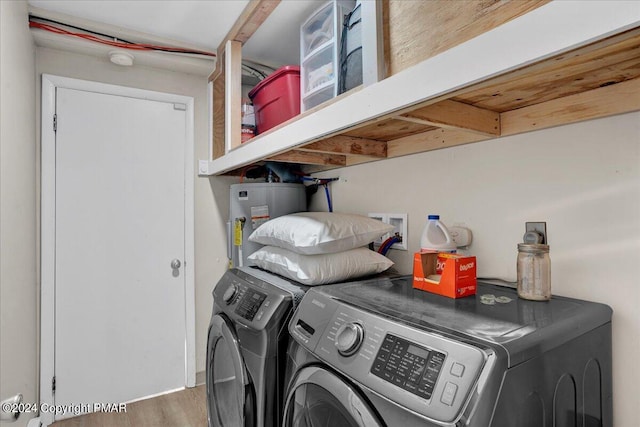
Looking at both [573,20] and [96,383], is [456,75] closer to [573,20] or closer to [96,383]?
[573,20]

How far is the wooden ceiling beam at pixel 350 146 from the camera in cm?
149

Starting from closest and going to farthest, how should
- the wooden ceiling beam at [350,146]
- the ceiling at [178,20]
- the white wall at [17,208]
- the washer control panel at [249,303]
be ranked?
the washer control panel at [249,303] → the white wall at [17,208] → the wooden ceiling beam at [350,146] → the ceiling at [178,20]

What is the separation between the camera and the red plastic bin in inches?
72.3

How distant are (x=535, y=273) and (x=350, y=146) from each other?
34.6 inches

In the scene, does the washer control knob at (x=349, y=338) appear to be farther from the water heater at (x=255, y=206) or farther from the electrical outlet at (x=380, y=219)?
the water heater at (x=255, y=206)

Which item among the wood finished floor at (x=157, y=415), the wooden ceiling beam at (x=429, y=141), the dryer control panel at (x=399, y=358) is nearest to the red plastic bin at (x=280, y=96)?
the wooden ceiling beam at (x=429, y=141)

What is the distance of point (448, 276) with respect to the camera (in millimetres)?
1048

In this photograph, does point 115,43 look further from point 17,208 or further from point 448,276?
point 448,276

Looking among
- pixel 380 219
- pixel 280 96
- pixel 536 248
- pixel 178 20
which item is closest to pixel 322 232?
pixel 380 219

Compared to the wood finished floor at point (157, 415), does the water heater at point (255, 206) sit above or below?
above

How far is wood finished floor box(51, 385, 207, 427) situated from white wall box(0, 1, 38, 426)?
37 centimetres

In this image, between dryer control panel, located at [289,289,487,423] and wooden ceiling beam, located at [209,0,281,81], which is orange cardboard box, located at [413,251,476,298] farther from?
wooden ceiling beam, located at [209,0,281,81]

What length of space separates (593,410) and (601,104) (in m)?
0.80

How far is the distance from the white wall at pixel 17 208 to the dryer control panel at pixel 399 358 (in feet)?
4.30
